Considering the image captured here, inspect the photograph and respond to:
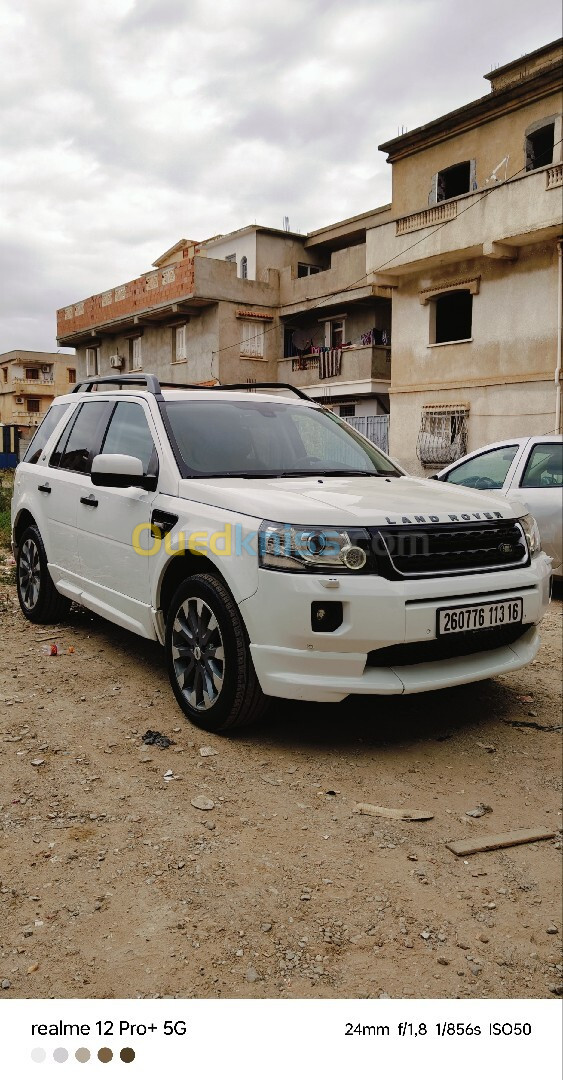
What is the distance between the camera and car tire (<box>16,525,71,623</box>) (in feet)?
18.8

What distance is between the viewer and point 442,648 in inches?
136

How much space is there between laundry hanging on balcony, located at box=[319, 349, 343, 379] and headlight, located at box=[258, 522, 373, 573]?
71.1 ft

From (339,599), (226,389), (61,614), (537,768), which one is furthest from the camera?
(61,614)

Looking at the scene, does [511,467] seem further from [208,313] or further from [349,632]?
[208,313]

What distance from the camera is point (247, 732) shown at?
3.73 m

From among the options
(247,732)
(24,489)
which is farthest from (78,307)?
(247,732)

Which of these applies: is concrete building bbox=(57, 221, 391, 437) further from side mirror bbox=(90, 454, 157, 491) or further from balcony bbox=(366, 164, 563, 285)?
side mirror bbox=(90, 454, 157, 491)

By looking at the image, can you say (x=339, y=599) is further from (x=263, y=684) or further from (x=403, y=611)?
(x=263, y=684)

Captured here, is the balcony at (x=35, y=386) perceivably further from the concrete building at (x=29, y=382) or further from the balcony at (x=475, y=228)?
the balcony at (x=475, y=228)

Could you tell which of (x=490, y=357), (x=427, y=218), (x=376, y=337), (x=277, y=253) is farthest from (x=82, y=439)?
(x=277, y=253)

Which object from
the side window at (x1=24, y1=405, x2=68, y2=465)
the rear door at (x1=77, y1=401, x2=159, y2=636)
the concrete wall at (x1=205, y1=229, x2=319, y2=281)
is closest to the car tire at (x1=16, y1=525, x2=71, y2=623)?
the side window at (x1=24, y1=405, x2=68, y2=465)

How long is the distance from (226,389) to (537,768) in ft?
9.50

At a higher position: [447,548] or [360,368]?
[360,368]

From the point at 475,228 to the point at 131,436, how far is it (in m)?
13.6
